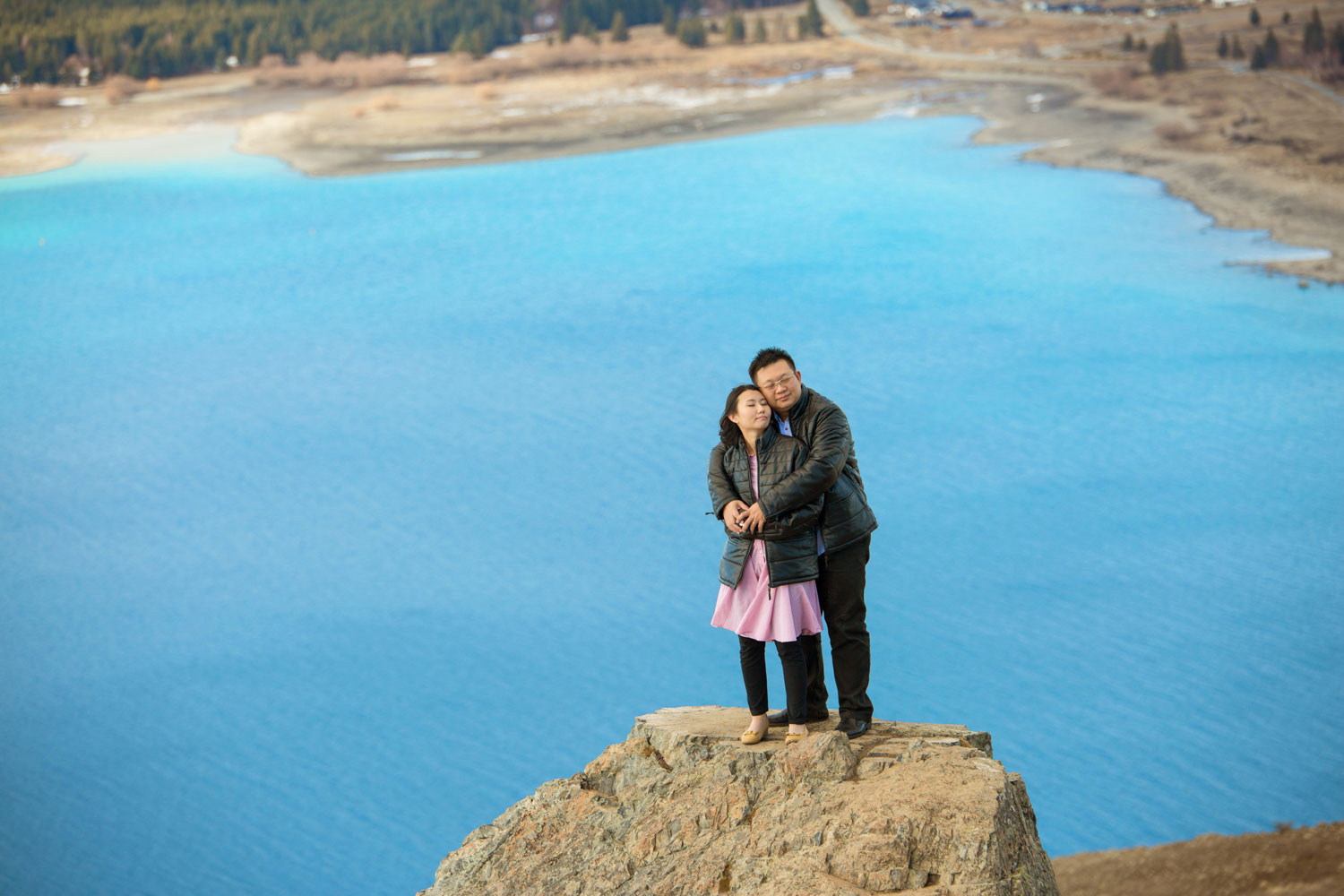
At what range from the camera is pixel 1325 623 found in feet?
31.2

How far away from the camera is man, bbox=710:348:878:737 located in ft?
11.3

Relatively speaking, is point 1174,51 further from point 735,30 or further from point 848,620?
point 848,620

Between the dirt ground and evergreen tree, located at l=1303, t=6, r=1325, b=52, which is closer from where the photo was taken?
the dirt ground

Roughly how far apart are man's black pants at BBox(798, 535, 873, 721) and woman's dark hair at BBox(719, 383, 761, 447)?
439 millimetres

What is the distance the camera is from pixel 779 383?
347cm

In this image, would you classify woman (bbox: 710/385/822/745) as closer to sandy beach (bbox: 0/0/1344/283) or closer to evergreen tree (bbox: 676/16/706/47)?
sandy beach (bbox: 0/0/1344/283)

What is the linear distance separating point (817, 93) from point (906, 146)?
350 centimetres

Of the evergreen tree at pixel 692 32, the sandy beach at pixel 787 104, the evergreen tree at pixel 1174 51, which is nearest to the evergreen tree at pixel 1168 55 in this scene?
the evergreen tree at pixel 1174 51

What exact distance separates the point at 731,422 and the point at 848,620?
0.70 meters

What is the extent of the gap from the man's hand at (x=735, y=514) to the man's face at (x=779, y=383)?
1.01 feet

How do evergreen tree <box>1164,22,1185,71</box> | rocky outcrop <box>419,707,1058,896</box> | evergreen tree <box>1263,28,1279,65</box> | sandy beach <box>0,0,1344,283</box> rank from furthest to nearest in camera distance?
evergreen tree <box>1164,22,1185,71</box> → evergreen tree <box>1263,28,1279,65</box> → sandy beach <box>0,0,1344,283</box> → rocky outcrop <box>419,707,1058,896</box>

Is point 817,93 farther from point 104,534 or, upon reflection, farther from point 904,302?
point 104,534

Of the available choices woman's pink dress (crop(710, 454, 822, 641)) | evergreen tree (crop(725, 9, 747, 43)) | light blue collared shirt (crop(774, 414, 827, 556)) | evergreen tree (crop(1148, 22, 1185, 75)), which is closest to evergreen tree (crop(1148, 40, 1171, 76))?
evergreen tree (crop(1148, 22, 1185, 75))

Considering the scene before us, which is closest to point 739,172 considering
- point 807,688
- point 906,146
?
point 906,146
